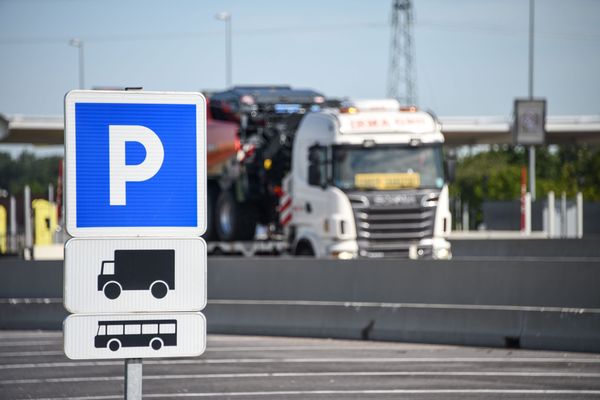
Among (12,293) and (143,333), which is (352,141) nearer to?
(12,293)

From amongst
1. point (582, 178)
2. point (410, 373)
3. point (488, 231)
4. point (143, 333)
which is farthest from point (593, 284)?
point (582, 178)

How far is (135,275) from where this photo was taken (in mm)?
5121

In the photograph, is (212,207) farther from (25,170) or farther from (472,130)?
(25,170)

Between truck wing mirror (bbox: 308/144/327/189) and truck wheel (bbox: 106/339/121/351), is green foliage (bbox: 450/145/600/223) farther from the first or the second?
truck wheel (bbox: 106/339/121/351)

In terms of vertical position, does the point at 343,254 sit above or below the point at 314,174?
below

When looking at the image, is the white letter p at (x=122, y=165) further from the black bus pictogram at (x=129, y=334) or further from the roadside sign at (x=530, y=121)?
the roadside sign at (x=530, y=121)

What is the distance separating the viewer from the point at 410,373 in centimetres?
1388

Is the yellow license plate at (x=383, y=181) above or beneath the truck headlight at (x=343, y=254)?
above

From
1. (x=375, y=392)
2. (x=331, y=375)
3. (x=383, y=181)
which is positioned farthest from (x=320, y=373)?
(x=383, y=181)

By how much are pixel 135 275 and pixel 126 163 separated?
1.54 feet

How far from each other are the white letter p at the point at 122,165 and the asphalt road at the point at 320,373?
713 cm

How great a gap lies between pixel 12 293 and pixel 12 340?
234 cm

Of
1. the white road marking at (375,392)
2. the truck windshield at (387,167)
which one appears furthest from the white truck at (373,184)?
the white road marking at (375,392)

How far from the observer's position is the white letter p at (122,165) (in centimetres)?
503
